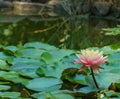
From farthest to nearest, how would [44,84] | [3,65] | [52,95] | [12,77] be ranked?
1. [3,65]
2. [12,77]
3. [44,84]
4. [52,95]

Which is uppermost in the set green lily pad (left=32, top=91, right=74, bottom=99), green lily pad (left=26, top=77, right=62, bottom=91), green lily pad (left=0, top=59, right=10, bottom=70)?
green lily pad (left=0, top=59, right=10, bottom=70)

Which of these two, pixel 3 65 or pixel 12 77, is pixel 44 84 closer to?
pixel 12 77

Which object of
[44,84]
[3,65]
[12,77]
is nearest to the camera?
[44,84]

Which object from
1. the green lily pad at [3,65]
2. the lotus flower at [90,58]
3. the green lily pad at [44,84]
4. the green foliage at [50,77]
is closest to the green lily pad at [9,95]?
the green foliage at [50,77]

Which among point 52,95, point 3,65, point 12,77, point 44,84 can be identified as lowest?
point 52,95

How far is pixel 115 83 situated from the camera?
68.1 inches

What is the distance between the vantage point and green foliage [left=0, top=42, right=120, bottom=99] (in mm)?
1660

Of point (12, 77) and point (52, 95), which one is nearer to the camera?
point (52, 95)

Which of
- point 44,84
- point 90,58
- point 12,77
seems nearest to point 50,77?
point 44,84

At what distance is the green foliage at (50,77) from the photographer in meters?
1.66

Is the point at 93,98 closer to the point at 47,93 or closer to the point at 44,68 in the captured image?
the point at 47,93

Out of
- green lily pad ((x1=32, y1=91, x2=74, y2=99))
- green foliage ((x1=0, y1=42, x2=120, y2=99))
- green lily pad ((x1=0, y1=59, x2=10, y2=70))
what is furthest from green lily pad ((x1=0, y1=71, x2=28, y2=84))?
green lily pad ((x1=32, y1=91, x2=74, y2=99))

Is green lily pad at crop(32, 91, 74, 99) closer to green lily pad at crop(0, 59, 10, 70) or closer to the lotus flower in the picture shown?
the lotus flower

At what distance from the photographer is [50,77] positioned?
190 cm
